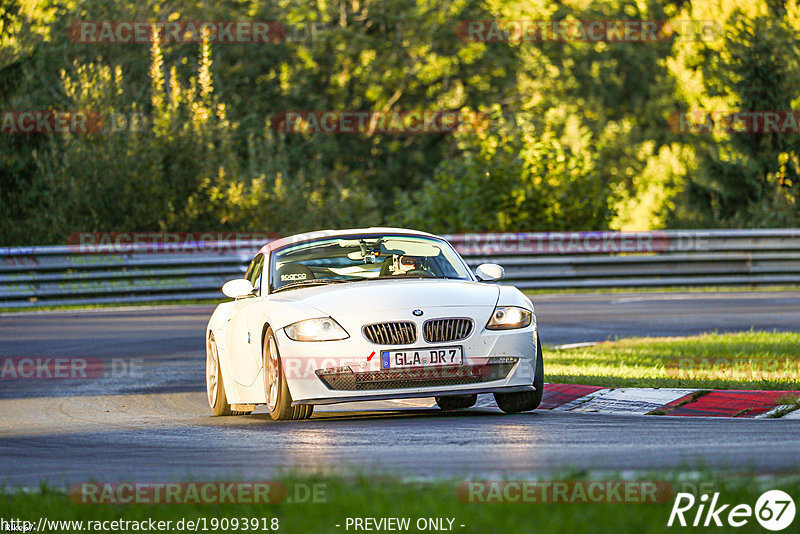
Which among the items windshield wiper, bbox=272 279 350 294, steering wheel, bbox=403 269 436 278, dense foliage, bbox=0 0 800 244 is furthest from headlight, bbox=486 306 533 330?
dense foliage, bbox=0 0 800 244

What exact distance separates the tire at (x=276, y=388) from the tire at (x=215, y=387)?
1367 mm

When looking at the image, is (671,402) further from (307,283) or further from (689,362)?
(689,362)

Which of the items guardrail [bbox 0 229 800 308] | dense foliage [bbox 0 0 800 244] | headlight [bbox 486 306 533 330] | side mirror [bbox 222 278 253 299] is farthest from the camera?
dense foliage [bbox 0 0 800 244]

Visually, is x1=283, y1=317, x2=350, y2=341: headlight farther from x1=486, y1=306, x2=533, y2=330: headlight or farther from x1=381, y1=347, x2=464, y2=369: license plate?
x1=486, y1=306, x2=533, y2=330: headlight

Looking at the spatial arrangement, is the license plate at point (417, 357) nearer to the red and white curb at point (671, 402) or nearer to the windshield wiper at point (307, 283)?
the windshield wiper at point (307, 283)

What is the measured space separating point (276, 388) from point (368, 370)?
0.81 meters

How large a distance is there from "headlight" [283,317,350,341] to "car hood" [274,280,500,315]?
0.09 m

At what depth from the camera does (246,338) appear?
10.9 meters

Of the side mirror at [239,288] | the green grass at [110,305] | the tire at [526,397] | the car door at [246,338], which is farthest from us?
the green grass at [110,305]

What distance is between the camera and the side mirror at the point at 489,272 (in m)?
11.0

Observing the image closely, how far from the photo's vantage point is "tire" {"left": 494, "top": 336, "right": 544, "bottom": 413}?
10289 millimetres

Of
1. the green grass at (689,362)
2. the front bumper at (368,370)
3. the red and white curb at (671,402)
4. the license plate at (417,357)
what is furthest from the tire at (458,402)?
the license plate at (417,357)

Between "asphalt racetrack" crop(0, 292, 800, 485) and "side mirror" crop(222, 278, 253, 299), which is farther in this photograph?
"side mirror" crop(222, 278, 253, 299)

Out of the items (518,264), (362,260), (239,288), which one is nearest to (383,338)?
(362,260)
